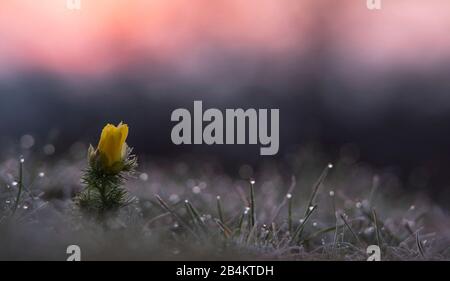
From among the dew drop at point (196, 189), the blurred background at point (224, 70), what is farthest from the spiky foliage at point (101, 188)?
the dew drop at point (196, 189)

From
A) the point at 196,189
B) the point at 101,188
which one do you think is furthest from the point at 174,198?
the point at 101,188

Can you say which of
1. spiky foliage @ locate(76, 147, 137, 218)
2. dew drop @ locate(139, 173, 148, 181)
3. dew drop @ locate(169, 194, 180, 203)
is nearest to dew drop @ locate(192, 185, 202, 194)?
dew drop @ locate(169, 194, 180, 203)

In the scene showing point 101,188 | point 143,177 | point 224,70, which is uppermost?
point 224,70

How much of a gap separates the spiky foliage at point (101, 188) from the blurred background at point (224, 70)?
15.1 inches

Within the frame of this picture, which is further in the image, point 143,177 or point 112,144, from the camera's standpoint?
point 143,177

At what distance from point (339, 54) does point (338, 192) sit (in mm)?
485

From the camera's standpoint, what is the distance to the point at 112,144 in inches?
64.1

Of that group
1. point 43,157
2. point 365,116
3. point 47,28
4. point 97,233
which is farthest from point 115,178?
point 365,116

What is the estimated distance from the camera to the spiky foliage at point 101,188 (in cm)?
167

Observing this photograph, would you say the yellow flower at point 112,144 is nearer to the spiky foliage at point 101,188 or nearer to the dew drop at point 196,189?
the spiky foliage at point 101,188

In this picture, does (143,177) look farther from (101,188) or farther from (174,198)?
(101,188)

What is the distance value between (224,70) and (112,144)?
0.94m

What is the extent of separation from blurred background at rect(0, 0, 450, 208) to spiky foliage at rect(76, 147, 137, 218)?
38cm

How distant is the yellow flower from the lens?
1.62m
